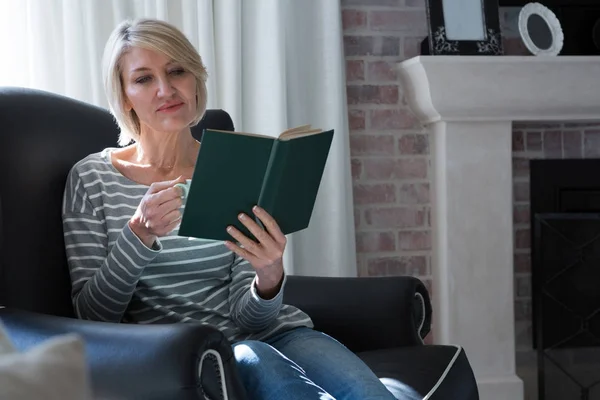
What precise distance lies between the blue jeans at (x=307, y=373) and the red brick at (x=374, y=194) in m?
1.34

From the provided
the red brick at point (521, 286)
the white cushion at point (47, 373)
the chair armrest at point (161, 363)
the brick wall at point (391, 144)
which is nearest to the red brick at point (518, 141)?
the brick wall at point (391, 144)

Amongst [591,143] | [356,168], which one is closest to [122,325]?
[356,168]

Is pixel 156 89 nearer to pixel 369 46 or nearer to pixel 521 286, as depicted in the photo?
pixel 369 46

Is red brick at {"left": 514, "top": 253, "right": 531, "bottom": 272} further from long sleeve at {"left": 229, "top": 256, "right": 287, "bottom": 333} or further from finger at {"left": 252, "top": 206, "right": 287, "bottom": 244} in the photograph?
finger at {"left": 252, "top": 206, "right": 287, "bottom": 244}

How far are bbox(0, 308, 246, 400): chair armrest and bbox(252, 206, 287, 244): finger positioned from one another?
0.93ft

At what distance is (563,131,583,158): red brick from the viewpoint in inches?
128

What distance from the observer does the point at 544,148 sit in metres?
3.24

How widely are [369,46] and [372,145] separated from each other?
0.32 meters

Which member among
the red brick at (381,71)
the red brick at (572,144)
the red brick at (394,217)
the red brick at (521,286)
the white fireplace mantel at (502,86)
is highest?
the red brick at (381,71)

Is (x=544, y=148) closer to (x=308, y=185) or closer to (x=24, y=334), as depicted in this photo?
(x=308, y=185)

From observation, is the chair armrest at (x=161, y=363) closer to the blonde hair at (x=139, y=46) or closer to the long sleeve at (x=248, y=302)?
the long sleeve at (x=248, y=302)

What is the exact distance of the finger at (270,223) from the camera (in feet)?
5.45

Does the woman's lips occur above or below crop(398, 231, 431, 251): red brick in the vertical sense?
above

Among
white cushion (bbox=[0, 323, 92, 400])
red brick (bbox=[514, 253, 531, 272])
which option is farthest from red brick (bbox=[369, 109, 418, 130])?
white cushion (bbox=[0, 323, 92, 400])
